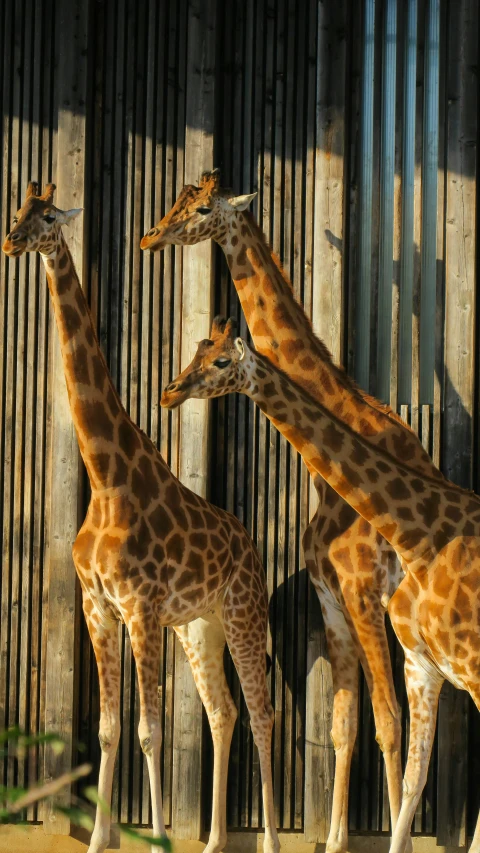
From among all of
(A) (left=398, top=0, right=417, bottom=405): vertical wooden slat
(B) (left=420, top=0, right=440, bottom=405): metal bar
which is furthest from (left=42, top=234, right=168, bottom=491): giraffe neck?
(B) (left=420, top=0, right=440, bottom=405): metal bar

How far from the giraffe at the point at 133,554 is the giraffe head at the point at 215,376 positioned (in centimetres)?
62

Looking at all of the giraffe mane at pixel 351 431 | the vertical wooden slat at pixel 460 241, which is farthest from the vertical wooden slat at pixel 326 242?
the giraffe mane at pixel 351 431

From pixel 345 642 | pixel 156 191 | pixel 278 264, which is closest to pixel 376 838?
pixel 345 642

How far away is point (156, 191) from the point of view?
20.0 feet

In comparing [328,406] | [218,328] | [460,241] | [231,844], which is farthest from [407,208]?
[231,844]

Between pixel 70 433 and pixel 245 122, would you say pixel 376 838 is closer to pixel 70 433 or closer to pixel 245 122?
pixel 70 433

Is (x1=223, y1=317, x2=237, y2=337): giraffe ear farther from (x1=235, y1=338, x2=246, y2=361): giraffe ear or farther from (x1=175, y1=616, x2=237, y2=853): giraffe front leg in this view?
(x1=175, y1=616, x2=237, y2=853): giraffe front leg

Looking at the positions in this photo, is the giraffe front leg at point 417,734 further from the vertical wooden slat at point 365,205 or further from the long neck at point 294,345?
the vertical wooden slat at point 365,205

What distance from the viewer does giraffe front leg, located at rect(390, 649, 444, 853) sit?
443 cm

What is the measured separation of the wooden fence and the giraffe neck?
94 centimetres

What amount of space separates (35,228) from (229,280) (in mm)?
1504

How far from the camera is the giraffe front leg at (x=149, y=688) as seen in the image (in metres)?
4.81

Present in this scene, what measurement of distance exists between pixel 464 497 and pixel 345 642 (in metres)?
1.17

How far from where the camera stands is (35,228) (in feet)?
16.1
